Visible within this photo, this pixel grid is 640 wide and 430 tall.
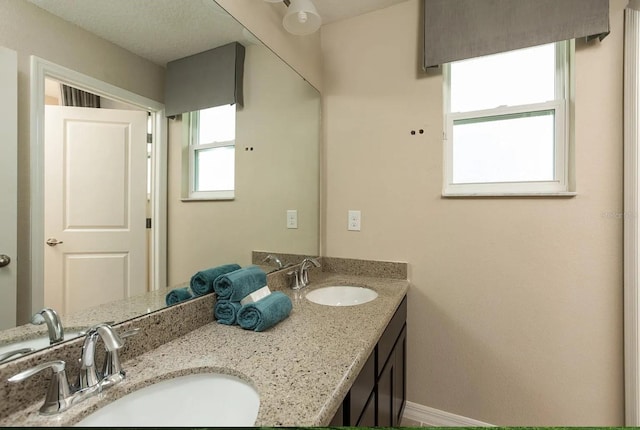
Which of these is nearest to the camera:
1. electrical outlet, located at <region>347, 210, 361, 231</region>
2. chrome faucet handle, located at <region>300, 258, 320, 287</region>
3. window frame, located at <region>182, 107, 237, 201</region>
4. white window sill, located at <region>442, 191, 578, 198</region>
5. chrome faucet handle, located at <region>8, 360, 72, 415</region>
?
chrome faucet handle, located at <region>8, 360, 72, 415</region>

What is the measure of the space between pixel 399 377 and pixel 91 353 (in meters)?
1.27

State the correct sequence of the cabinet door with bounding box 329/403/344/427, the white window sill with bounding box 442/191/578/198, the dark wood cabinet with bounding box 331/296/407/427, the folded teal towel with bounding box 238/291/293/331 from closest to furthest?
1. the cabinet door with bounding box 329/403/344/427
2. the dark wood cabinet with bounding box 331/296/407/427
3. the folded teal towel with bounding box 238/291/293/331
4. the white window sill with bounding box 442/191/578/198

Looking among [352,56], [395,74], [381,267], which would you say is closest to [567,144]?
[395,74]

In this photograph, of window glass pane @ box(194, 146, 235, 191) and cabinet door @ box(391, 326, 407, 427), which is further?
cabinet door @ box(391, 326, 407, 427)

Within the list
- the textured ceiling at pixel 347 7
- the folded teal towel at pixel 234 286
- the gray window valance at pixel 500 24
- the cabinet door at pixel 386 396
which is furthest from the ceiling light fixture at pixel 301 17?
the cabinet door at pixel 386 396

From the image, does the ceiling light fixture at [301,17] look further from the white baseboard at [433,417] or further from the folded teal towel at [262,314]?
the white baseboard at [433,417]

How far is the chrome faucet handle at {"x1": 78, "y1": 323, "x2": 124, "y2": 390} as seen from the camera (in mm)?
577

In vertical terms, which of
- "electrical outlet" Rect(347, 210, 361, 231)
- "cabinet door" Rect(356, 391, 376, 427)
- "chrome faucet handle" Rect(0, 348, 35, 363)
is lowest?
"cabinet door" Rect(356, 391, 376, 427)

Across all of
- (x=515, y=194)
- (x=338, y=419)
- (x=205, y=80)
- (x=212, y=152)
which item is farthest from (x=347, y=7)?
(x=338, y=419)

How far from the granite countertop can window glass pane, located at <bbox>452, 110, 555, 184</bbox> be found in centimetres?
96

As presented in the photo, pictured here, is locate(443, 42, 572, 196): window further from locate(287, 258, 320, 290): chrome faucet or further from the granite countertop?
the granite countertop

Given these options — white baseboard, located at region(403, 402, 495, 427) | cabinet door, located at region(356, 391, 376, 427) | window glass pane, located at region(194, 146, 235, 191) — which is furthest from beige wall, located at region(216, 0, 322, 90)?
white baseboard, located at region(403, 402, 495, 427)

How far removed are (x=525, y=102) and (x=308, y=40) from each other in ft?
3.96

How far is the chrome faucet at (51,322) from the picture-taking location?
2.03 feet
